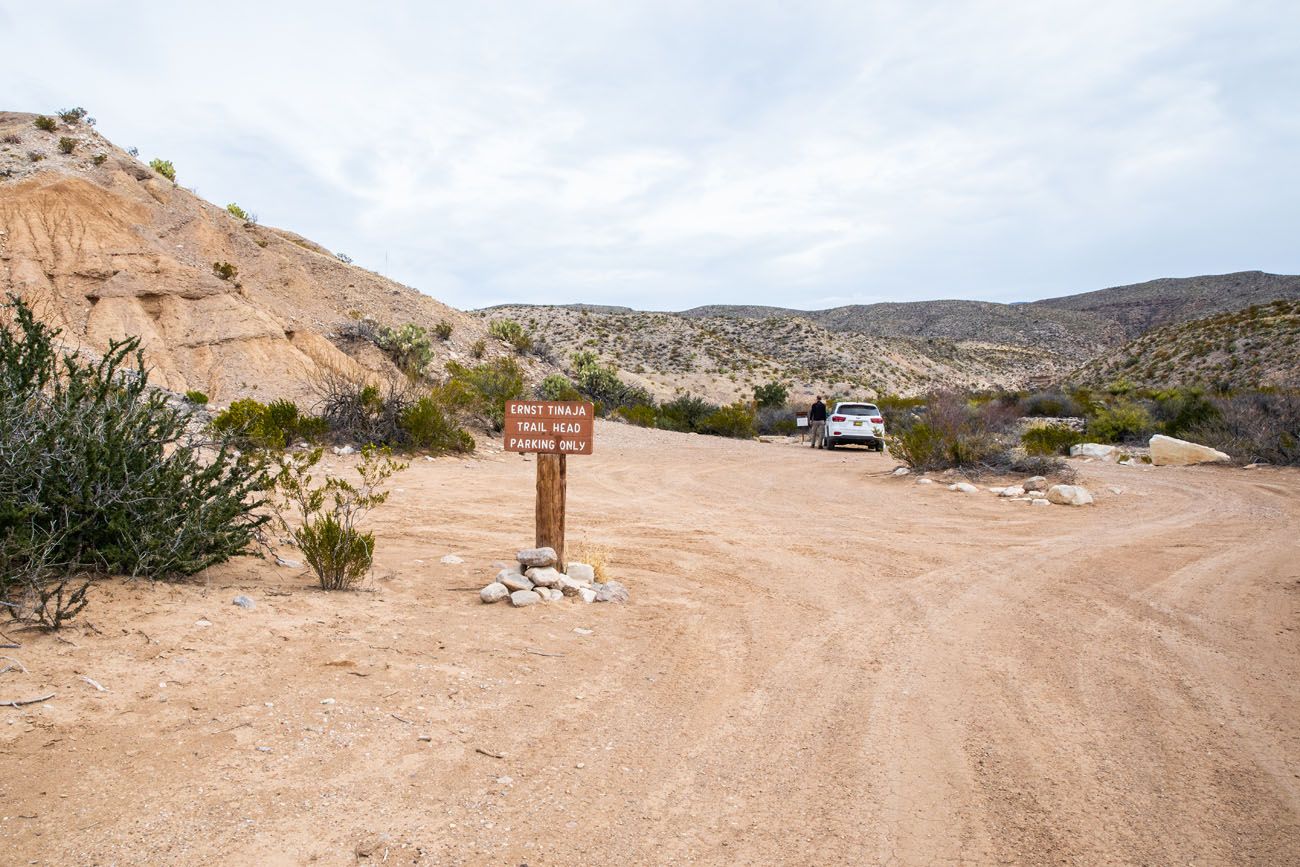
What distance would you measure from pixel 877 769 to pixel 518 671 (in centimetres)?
212

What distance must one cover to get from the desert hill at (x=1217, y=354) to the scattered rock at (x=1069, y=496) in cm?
2742

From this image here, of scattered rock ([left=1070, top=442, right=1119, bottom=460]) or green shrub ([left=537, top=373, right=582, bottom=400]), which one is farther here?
green shrub ([left=537, top=373, right=582, bottom=400])

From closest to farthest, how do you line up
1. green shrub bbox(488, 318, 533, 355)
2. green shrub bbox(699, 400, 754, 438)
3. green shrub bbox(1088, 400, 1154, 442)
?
green shrub bbox(1088, 400, 1154, 442) < green shrub bbox(699, 400, 754, 438) < green shrub bbox(488, 318, 533, 355)

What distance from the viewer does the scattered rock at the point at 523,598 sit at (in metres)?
6.04

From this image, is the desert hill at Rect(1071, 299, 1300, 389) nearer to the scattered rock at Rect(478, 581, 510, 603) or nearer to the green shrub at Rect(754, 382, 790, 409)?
the green shrub at Rect(754, 382, 790, 409)

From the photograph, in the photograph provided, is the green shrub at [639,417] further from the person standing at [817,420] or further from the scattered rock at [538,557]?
the scattered rock at [538,557]

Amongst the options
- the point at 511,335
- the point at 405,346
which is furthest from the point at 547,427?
the point at 511,335

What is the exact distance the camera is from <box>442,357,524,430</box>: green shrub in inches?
711

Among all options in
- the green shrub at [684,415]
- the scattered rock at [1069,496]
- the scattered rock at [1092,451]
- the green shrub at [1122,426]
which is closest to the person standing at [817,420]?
the green shrub at [684,415]

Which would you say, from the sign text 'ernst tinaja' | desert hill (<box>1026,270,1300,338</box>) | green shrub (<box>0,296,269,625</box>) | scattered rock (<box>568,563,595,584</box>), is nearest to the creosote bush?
green shrub (<box>0,296,269,625</box>)

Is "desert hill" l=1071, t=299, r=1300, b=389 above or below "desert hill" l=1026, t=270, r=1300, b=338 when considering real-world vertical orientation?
below

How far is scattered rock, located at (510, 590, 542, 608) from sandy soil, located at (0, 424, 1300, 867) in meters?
0.11

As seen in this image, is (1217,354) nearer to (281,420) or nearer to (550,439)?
(281,420)

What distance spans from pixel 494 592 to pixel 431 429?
10738 millimetres
